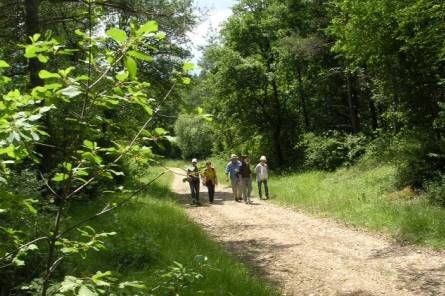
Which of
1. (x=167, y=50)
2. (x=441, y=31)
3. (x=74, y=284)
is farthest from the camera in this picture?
(x=167, y=50)

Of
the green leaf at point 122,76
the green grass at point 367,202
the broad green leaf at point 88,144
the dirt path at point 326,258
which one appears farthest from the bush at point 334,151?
the green leaf at point 122,76

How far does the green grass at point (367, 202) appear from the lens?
33.2ft

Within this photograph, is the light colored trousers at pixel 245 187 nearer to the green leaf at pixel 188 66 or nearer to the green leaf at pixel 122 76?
the green leaf at pixel 188 66

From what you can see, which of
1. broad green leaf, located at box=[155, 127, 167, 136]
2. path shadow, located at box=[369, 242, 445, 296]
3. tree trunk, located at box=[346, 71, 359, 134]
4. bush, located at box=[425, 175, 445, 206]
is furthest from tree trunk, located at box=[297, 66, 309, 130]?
broad green leaf, located at box=[155, 127, 167, 136]

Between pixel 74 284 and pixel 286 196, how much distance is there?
15.3 metres

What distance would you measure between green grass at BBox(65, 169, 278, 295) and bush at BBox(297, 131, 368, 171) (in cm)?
1277

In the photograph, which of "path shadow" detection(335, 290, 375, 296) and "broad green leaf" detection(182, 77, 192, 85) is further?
"path shadow" detection(335, 290, 375, 296)

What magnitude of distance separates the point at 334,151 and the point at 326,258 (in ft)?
47.2

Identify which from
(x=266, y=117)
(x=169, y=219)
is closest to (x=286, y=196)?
(x=169, y=219)

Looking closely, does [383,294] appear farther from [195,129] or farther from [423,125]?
[195,129]

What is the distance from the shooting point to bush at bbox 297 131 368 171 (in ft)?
73.0

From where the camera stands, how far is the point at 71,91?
196 cm

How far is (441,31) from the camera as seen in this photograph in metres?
14.2

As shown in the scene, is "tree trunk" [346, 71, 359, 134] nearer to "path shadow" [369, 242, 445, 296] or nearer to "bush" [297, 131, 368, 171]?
"bush" [297, 131, 368, 171]
